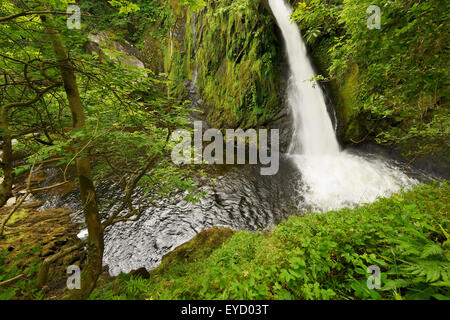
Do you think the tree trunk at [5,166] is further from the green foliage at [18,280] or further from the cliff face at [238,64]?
the cliff face at [238,64]

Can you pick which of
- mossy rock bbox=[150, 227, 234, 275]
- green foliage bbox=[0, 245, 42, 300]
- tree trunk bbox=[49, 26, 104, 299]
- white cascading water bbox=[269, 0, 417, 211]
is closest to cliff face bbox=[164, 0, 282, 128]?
white cascading water bbox=[269, 0, 417, 211]

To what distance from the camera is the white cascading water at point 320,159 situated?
6.79 metres

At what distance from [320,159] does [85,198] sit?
10.2 meters

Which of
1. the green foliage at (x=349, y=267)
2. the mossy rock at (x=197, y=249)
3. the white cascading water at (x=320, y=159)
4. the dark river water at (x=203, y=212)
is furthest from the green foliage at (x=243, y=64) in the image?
the green foliage at (x=349, y=267)

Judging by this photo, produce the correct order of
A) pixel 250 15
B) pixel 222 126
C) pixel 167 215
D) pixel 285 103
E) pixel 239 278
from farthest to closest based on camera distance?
pixel 222 126
pixel 285 103
pixel 250 15
pixel 167 215
pixel 239 278

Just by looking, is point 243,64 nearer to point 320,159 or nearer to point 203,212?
point 320,159

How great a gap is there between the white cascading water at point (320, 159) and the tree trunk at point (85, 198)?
6.65 meters

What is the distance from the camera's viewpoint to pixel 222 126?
12.4 metres

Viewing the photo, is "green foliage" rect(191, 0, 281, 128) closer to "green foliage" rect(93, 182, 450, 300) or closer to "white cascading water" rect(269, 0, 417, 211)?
"white cascading water" rect(269, 0, 417, 211)

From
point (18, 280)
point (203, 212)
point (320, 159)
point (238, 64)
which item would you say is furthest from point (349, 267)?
point (238, 64)

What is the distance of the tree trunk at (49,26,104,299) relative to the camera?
2127 millimetres
